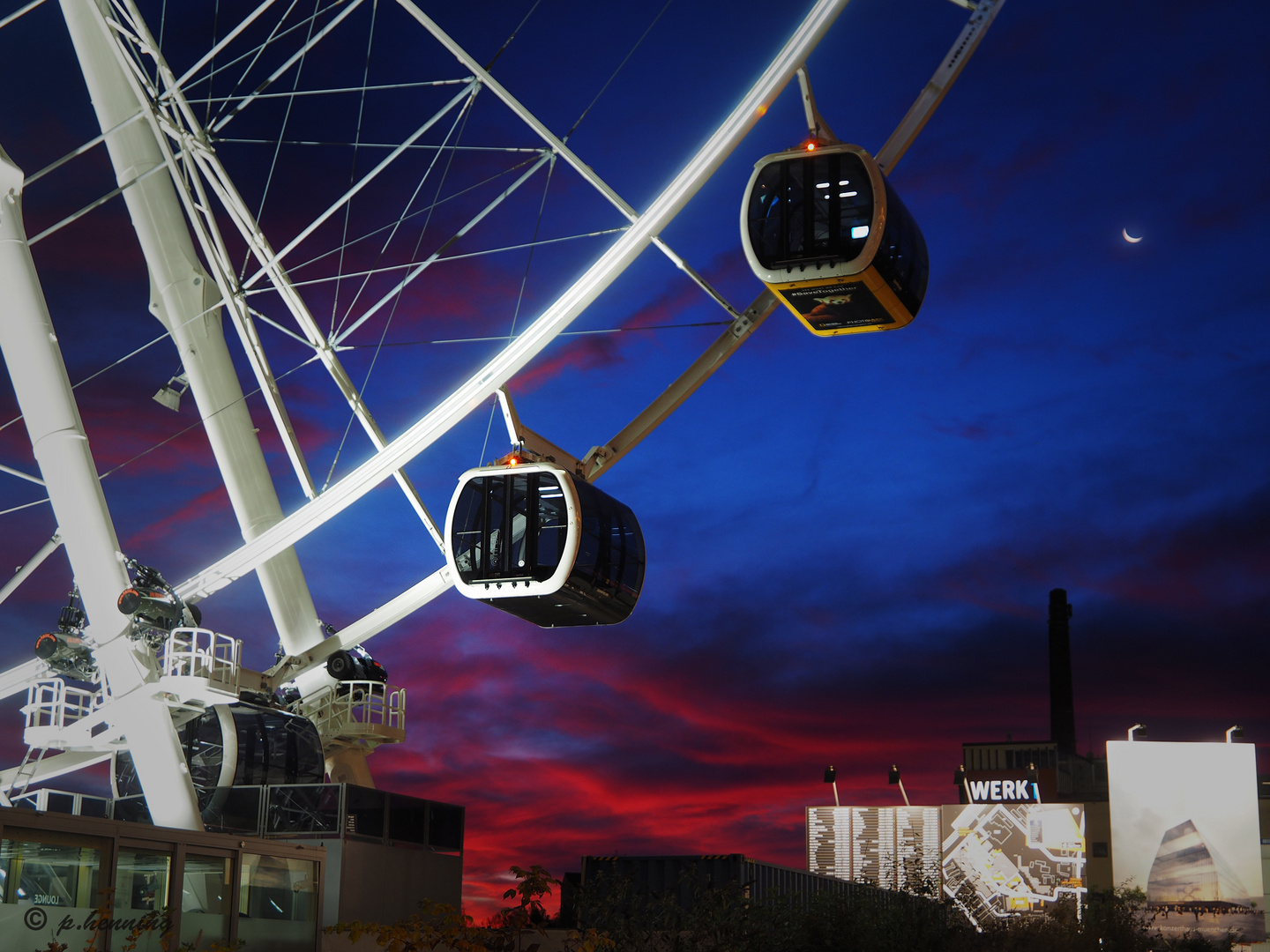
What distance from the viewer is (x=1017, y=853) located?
53906 millimetres

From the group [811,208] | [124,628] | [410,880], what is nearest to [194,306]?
[124,628]

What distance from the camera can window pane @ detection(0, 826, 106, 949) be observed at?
13438 millimetres

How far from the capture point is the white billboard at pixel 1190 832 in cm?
5016

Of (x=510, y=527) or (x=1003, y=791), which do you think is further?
(x=1003, y=791)

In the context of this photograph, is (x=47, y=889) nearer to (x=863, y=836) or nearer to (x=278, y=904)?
(x=278, y=904)

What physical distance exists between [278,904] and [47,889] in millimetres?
4179

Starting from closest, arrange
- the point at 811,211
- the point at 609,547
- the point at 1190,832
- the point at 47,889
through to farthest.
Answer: the point at 47,889 < the point at 811,211 < the point at 609,547 < the point at 1190,832

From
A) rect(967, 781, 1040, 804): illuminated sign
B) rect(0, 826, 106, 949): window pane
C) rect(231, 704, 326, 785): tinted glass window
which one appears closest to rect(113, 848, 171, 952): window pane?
rect(0, 826, 106, 949): window pane

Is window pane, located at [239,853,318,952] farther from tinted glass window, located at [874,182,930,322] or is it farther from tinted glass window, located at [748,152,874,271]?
tinted glass window, located at [874,182,930,322]

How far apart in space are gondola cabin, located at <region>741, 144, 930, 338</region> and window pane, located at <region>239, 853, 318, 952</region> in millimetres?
9846

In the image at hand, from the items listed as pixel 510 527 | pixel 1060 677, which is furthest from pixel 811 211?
pixel 1060 677

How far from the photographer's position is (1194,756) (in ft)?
168

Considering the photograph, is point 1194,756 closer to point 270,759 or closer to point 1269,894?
point 1269,894

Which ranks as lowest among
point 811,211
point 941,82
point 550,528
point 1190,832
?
point 1190,832
